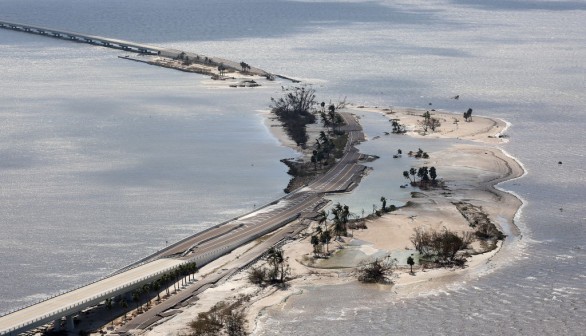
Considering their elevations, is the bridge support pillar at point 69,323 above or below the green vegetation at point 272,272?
below

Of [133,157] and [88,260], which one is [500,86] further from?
[88,260]

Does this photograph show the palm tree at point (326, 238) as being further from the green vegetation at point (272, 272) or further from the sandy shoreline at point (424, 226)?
the green vegetation at point (272, 272)

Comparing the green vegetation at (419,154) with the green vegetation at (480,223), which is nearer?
the green vegetation at (480,223)

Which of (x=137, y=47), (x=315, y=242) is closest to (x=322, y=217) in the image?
(x=315, y=242)

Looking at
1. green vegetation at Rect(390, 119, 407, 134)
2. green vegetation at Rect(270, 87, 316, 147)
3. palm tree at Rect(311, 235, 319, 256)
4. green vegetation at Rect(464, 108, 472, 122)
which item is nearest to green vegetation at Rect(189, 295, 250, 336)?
palm tree at Rect(311, 235, 319, 256)

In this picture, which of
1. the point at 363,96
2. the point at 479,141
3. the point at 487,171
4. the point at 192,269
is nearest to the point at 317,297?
the point at 192,269

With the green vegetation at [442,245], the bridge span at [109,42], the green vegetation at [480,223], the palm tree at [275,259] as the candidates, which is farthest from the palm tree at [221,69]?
the palm tree at [275,259]

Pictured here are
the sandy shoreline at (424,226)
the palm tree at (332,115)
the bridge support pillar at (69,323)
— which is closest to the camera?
the bridge support pillar at (69,323)
